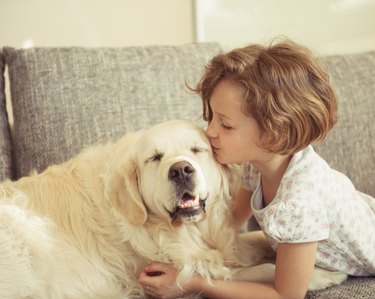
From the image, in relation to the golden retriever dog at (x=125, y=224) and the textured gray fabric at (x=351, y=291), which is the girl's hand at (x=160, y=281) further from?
the textured gray fabric at (x=351, y=291)

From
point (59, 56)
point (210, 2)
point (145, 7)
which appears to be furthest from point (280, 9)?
point (59, 56)

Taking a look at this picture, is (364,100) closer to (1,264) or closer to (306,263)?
(306,263)

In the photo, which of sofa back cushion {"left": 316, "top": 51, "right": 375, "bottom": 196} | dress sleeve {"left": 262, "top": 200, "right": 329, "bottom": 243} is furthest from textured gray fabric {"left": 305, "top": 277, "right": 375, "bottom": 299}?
sofa back cushion {"left": 316, "top": 51, "right": 375, "bottom": 196}

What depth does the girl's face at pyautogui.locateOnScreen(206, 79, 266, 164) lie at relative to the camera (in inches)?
51.6

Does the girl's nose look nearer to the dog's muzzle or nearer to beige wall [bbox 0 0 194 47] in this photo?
the dog's muzzle

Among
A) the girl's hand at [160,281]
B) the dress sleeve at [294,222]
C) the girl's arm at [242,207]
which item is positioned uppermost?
the dress sleeve at [294,222]

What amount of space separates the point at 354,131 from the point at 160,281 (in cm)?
115

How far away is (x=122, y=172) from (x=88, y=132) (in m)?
0.44

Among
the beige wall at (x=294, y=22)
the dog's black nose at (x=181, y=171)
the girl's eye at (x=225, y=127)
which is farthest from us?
the beige wall at (x=294, y=22)

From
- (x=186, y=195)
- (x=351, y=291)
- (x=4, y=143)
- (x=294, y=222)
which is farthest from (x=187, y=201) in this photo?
(x=4, y=143)

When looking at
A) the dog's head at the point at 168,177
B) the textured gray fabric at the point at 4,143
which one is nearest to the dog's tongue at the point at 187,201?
the dog's head at the point at 168,177

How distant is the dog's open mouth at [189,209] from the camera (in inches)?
50.6

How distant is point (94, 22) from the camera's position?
237 cm

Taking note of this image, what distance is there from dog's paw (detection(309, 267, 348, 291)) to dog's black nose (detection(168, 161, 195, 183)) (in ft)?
1.66
